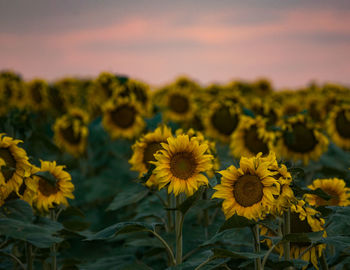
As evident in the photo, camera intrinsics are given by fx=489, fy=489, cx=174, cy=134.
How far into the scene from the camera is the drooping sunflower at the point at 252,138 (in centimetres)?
575

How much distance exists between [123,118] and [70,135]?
1424mm

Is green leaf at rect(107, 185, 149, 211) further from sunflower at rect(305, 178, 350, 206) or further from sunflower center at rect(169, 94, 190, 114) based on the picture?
sunflower center at rect(169, 94, 190, 114)

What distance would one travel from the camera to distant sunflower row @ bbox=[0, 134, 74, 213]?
118 inches

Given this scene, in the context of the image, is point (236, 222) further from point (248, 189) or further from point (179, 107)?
point (179, 107)

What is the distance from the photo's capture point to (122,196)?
3.89 meters

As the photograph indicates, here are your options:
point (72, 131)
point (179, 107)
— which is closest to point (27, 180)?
point (72, 131)

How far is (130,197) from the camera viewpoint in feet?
12.5

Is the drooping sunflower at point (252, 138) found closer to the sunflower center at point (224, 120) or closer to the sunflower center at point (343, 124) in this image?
the sunflower center at point (224, 120)

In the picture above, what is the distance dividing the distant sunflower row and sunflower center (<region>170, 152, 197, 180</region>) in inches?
31.7

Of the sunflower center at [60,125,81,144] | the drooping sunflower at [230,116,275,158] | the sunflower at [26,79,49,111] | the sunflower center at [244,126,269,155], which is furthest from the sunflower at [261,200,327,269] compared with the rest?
the sunflower at [26,79,49,111]

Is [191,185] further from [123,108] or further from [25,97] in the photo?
[25,97]

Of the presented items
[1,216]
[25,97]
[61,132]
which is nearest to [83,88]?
[25,97]

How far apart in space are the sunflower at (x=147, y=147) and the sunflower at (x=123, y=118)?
2.33m

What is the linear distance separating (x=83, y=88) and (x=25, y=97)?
11.5 feet
